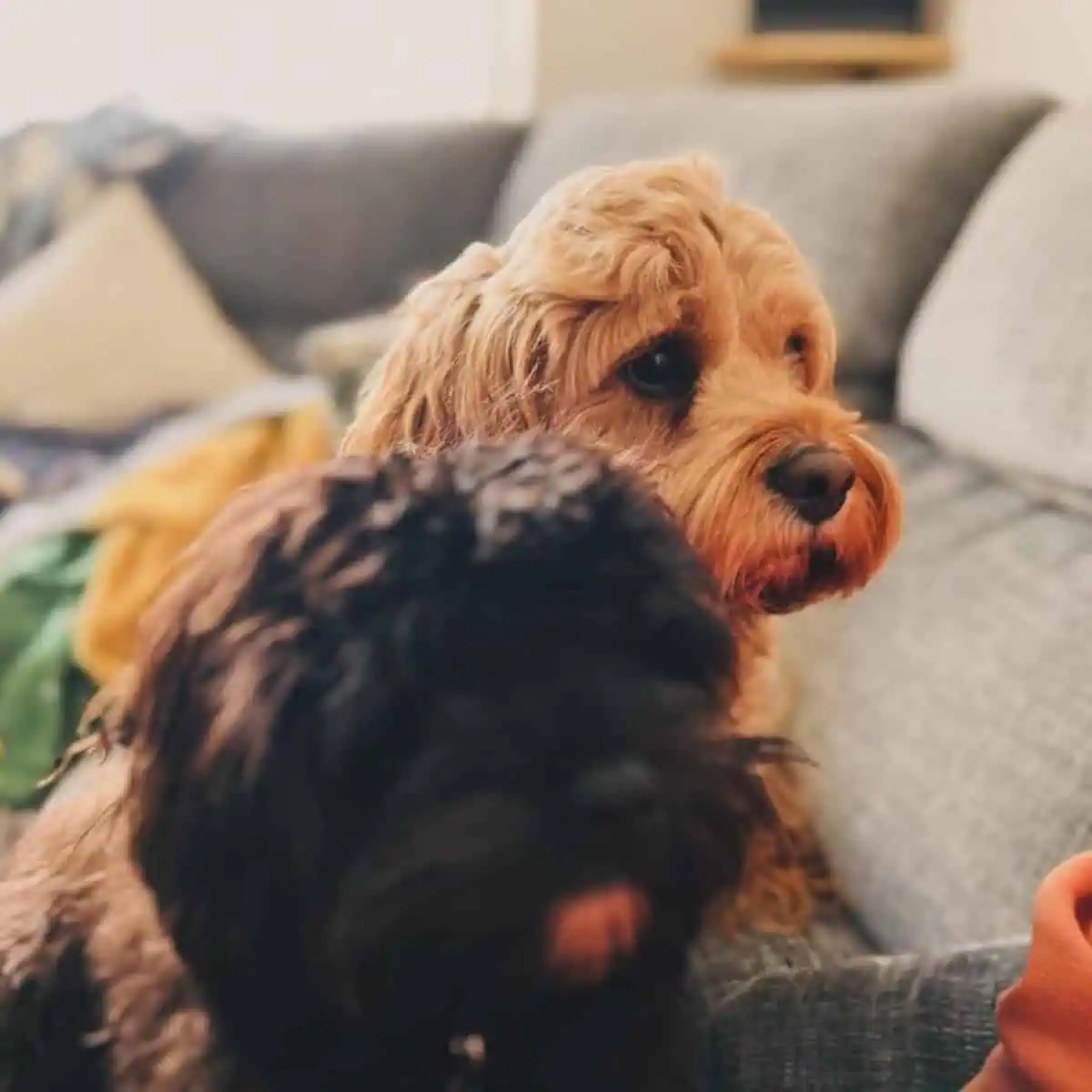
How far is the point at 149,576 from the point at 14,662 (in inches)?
6.7

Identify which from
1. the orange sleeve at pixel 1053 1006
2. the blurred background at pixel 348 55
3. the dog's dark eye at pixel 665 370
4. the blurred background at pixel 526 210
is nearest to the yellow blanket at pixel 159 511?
the blurred background at pixel 526 210

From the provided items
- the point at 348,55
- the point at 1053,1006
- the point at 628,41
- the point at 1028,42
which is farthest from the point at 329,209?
the point at 1053,1006

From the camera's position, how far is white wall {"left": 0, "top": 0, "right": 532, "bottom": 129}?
3020 millimetres

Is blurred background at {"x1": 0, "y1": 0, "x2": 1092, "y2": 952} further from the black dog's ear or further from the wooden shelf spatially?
the black dog's ear

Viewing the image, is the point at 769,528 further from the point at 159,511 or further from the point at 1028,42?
the point at 1028,42

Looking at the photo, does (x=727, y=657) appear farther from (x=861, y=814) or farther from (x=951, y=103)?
(x=951, y=103)

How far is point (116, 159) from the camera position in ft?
9.05

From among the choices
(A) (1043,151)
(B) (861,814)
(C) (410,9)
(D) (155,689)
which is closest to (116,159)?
(C) (410,9)

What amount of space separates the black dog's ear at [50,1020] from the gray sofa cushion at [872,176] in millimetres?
934

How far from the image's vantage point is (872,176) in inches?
66.2

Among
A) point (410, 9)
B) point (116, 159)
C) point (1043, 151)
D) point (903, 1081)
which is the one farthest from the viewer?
point (410, 9)

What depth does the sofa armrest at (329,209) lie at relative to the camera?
2.42m

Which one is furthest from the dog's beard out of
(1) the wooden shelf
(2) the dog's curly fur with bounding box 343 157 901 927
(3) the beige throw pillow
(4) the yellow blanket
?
(1) the wooden shelf

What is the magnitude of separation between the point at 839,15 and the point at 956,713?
2028mm
